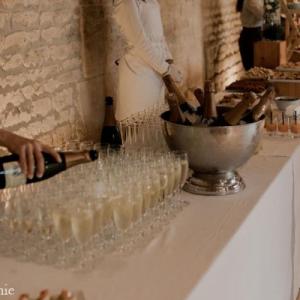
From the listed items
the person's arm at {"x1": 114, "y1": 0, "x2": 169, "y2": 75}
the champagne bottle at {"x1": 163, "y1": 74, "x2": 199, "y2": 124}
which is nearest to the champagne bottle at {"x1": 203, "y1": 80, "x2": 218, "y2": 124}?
the champagne bottle at {"x1": 163, "y1": 74, "x2": 199, "y2": 124}

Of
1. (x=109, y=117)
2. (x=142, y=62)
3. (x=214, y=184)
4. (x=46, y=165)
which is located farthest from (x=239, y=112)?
(x=142, y=62)

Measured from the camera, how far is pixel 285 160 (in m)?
2.25

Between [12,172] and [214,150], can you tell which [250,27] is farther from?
[12,172]

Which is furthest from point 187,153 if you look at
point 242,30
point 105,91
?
point 242,30

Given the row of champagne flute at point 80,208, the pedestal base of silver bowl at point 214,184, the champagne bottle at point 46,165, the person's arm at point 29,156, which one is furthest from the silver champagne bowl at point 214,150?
the person's arm at point 29,156

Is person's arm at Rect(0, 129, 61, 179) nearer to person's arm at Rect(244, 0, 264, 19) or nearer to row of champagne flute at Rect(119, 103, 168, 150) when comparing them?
row of champagne flute at Rect(119, 103, 168, 150)

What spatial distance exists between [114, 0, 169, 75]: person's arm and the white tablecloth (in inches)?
44.5

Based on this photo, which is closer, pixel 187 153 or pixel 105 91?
pixel 187 153

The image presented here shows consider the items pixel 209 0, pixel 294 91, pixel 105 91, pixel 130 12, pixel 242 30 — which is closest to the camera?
pixel 130 12

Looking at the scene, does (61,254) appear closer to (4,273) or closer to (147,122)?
(4,273)

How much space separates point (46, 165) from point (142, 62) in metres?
1.93

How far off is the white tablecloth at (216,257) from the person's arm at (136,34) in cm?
113

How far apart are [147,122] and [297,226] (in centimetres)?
75

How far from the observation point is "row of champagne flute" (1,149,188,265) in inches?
54.9
